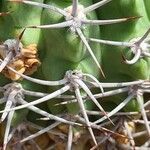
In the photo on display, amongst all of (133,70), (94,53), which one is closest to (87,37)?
(94,53)

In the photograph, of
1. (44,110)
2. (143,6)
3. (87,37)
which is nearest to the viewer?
(87,37)

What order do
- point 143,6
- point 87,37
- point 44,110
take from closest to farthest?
point 87,37, point 143,6, point 44,110

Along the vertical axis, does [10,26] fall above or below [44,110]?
above

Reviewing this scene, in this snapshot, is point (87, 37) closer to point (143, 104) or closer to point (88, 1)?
point (88, 1)

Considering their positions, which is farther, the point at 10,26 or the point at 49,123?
the point at 49,123
